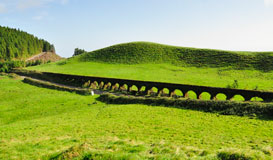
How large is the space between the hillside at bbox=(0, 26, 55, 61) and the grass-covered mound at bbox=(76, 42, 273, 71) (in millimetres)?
52783

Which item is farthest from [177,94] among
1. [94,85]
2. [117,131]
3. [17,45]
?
[17,45]

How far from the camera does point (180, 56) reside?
324 ft

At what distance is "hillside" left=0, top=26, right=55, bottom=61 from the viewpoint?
442 feet

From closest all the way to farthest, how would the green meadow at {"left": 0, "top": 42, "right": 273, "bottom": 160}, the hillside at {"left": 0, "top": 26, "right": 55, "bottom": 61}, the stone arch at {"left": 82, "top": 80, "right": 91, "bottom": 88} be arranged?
the green meadow at {"left": 0, "top": 42, "right": 273, "bottom": 160}, the stone arch at {"left": 82, "top": 80, "right": 91, "bottom": 88}, the hillside at {"left": 0, "top": 26, "right": 55, "bottom": 61}

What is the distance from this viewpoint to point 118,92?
4653 centimetres

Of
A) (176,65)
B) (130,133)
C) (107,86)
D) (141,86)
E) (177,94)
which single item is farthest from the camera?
(176,65)

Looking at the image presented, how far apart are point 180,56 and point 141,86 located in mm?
59212

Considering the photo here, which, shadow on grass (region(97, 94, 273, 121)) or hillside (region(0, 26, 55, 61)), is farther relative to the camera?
hillside (region(0, 26, 55, 61))

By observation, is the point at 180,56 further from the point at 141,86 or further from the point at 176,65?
the point at 141,86

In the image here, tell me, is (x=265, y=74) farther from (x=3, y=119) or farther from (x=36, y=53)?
(x=36, y=53)

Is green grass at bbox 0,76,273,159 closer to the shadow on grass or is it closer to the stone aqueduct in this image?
the shadow on grass

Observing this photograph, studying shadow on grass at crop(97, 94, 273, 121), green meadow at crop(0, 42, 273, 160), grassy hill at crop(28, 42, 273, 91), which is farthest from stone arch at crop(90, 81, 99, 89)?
shadow on grass at crop(97, 94, 273, 121)

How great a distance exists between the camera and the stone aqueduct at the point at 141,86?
33.2 meters

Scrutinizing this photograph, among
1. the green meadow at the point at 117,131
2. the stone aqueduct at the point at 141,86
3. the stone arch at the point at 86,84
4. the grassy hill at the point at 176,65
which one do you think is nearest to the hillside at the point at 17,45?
the grassy hill at the point at 176,65
